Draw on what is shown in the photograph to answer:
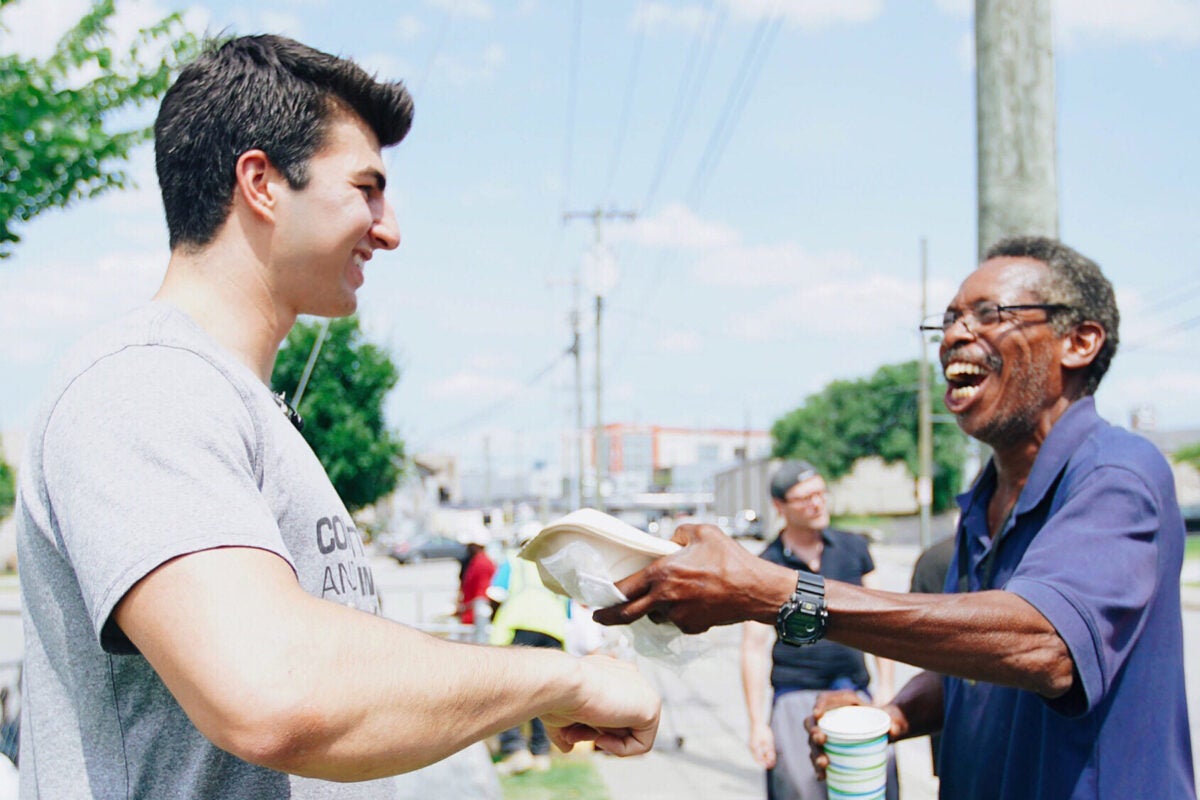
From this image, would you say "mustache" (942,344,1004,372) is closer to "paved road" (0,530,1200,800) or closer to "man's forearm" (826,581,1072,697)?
"man's forearm" (826,581,1072,697)

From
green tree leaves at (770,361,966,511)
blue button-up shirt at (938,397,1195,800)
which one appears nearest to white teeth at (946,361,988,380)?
blue button-up shirt at (938,397,1195,800)

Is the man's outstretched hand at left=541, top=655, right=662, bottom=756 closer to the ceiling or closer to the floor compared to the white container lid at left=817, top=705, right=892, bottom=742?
closer to the ceiling

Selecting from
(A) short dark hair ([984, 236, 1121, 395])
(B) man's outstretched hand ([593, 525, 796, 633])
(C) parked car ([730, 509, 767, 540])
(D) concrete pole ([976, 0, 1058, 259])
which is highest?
(D) concrete pole ([976, 0, 1058, 259])

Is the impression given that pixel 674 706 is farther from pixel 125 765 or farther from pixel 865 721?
pixel 125 765

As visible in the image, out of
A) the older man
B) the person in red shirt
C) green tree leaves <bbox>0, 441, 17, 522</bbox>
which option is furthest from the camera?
green tree leaves <bbox>0, 441, 17, 522</bbox>

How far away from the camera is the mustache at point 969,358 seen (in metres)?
2.47

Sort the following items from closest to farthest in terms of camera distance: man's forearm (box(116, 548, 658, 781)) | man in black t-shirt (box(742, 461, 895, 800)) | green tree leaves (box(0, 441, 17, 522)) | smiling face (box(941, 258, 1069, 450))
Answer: man's forearm (box(116, 548, 658, 781)) → smiling face (box(941, 258, 1069, 450)) → man in black t-shirt (box(742, 461, 895, 800)) → green tree leaves (box(0, 441, 17, 522))

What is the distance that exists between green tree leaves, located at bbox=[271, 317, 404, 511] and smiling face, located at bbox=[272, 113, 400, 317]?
748 inches

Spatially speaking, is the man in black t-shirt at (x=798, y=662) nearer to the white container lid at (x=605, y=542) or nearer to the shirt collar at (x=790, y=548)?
the shirt collar at (x=790, y=548)

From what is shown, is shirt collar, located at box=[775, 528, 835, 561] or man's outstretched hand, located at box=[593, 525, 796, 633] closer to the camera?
man's outstretched hand, located at box=[593, 525, 796, 633]

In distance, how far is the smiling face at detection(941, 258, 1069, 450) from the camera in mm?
2434

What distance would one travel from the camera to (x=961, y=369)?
2.53 m

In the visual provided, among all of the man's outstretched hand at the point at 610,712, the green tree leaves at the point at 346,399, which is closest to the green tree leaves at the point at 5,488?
the green tree leaves at the point at 346,399

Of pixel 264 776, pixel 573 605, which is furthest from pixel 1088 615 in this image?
pixel 573 605
